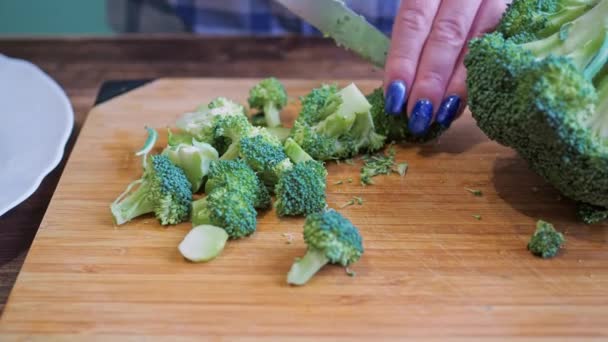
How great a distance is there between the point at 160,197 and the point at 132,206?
0.10m

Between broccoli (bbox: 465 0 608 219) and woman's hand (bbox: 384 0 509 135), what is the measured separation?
0.21 meters

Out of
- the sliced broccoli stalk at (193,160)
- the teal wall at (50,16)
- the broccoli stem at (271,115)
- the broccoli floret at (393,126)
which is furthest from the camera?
the teal wall at (50,16)

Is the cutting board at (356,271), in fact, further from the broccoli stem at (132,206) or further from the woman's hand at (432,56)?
the woman's hand at (432,56)

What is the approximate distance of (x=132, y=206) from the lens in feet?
6.04

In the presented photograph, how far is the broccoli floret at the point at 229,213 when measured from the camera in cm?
172

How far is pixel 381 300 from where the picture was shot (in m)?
1.55

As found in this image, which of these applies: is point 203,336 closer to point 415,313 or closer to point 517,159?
point 415,313

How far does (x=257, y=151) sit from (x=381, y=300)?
582 millimetres

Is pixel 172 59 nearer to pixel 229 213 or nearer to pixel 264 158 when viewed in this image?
pixel 264 158

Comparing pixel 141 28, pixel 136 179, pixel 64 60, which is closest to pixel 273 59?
pixel 141 28

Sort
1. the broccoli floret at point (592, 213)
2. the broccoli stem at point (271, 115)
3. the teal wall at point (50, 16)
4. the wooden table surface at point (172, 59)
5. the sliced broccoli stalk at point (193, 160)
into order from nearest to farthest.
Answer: the broccoli floret at point (592, 213), the sliced broccoli stalk at point (193, 160), the broccoli stem at point (271, 115), the wooden table surface at point (172, 59), the teal wall at point (50, 16)

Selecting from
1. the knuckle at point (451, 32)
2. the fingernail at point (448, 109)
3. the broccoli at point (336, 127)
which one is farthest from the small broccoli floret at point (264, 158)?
the knuckle at point (451, 32)

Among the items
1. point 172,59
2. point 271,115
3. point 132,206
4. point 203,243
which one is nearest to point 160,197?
point 132,206

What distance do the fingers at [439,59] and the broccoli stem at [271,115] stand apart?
1.50 ft
